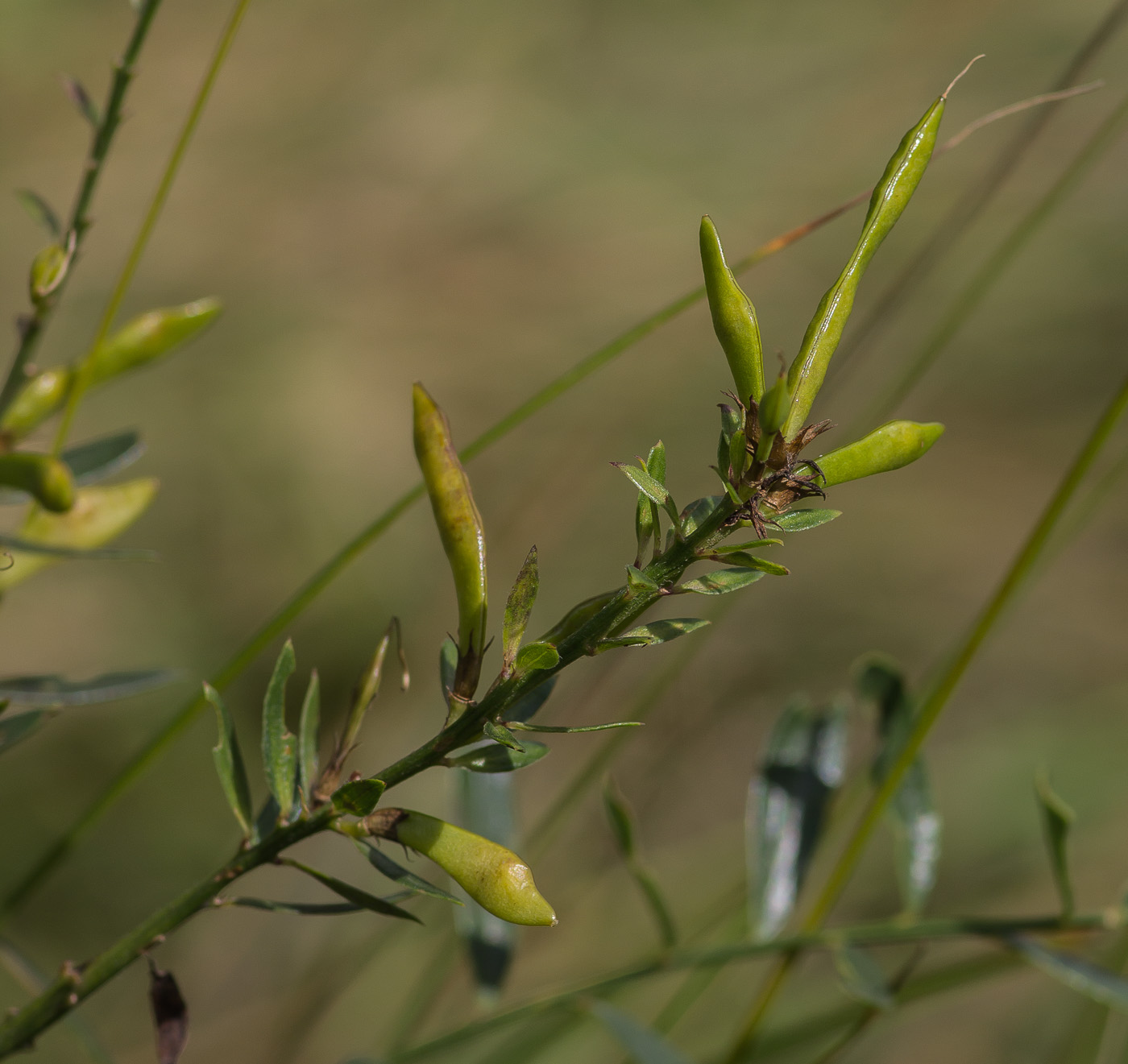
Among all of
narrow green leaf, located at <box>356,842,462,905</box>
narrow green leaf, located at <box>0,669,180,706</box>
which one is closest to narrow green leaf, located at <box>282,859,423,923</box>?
narrow green leaf, located at <box>356,842,462,905</box>

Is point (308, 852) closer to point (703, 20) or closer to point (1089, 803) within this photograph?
point (1089, 803)

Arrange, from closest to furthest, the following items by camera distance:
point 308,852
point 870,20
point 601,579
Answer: point 308,852 < point 601,579 < point 870,20

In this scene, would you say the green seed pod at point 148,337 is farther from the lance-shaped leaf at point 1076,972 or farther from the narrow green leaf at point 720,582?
the lance-shaped leaf at point 1076,972

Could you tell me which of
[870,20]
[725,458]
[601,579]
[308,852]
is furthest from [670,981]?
[870,20]

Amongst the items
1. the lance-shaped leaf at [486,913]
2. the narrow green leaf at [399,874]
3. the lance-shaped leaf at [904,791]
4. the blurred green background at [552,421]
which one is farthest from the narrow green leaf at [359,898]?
the blurred green background at [552,421]

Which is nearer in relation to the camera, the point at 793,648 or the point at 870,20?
the point at 793,648

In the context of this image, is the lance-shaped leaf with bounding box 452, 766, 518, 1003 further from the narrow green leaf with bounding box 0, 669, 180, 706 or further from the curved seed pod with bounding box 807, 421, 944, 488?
the curved seed pod with bounding box 807, 421, 944, 488

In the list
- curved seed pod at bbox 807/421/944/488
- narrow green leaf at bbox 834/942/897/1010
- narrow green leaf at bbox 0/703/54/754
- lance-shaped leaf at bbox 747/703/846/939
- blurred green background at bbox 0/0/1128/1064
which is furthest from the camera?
blurred green background at bbox 0/0/1128/1064
